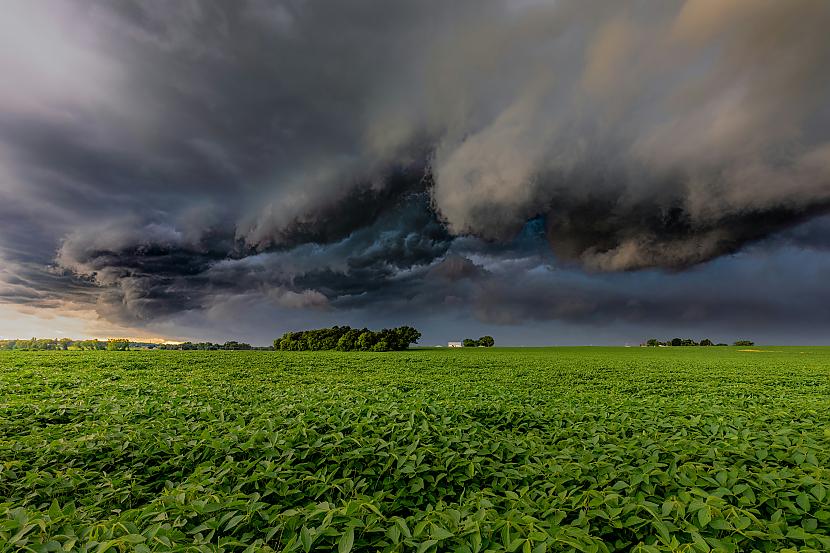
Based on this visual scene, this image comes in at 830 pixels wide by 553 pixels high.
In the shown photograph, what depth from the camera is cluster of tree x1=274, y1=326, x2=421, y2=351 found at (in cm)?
9881

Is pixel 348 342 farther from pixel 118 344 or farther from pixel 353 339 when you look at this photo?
pixel 118 344

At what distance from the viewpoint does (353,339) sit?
339 feet

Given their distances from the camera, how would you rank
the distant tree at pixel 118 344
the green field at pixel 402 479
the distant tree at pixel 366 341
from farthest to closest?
1. the distant tree at pixel 366 341
2. the distant tree at pixel 118 344
3. the green field at pixel 402 479

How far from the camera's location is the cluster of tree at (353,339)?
98812 mm

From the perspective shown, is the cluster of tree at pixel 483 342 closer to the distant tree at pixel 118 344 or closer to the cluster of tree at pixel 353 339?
the cluster of tree at pixel 353 339

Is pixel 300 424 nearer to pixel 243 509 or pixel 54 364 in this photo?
pixel 243 509

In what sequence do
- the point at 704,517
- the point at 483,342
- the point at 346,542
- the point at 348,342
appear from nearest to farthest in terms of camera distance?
the point at 346,542, the point at 704,517, the point at 348,342, the point at 483,342

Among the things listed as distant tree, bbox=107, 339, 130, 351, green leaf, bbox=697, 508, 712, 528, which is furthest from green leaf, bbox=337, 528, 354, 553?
distant tree, bbox=107, 339, 130, 351

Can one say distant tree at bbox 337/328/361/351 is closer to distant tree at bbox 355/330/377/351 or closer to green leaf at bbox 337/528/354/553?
distant tree at bbox 355/330/377/351

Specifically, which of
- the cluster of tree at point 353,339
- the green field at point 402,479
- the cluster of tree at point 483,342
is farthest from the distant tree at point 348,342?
the green field at point 402,479

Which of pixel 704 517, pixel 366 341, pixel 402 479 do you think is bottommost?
pixel 402 479

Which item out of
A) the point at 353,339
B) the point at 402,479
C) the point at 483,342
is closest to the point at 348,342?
the point at 353,339

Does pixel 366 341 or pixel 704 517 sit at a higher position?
pixel 366 341

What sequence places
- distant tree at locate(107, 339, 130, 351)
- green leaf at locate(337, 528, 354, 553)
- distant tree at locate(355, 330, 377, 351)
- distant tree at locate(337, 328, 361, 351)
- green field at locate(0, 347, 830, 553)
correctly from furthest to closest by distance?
distant tree at locate(337, 328, 361, 351)
distant tree at locate(355, 330, 377, 351)
distant tree at locate(107, 339, 130, 351)
green field at locate(0, 347, 830, 553)
green leaf at locate(337, 528, 354, 553)
